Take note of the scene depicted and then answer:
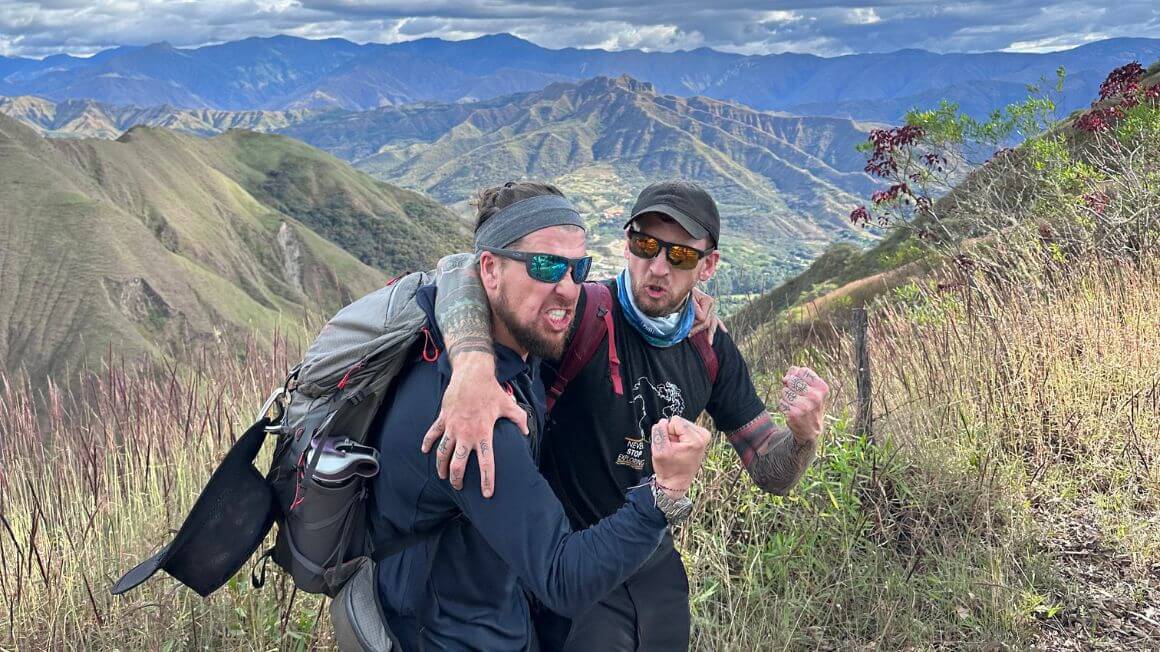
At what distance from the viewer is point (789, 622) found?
329 centimetres

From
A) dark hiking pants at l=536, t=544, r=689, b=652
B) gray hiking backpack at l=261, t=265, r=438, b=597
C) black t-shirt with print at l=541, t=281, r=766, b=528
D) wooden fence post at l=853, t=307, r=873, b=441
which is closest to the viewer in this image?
gray hiking backpack at l=261, t=265, r=438, b=597

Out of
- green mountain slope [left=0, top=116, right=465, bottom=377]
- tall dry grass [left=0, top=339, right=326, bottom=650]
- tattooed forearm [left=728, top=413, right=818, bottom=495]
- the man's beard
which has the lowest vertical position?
green mountain slope [left=0, top=116, right=465, bottom=377]

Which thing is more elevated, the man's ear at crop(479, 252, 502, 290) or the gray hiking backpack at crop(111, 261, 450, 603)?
the man's ear at crop(479, 252, 502, 290)

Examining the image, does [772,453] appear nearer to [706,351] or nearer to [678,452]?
[706,351]

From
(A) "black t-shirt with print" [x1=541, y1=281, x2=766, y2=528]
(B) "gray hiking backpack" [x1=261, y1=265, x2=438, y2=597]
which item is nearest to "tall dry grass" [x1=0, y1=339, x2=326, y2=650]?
(B) "gray hiking backpack" [x1=261, y1=265, x2=438, y2=597]

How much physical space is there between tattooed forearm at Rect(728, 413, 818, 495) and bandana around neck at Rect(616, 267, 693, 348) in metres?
0.44

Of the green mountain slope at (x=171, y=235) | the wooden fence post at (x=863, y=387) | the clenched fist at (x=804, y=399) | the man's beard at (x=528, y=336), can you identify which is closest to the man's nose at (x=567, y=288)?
the man's beard at (x=528, y=336)

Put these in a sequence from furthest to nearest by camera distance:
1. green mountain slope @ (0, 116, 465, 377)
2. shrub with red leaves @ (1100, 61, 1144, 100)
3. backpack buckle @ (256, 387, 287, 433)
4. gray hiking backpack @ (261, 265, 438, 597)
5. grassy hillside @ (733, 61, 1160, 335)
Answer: green mountain slope @ (0, 116, 465, 377) → shrub with red leaves @ (1100, 61, 1144, 100) → grassy hillside @ (733, 61, 1160, 335) → backpack buckle @ (256, 387, 287, 433) → gray hiking backpack @ (261, 265, 438, 597)

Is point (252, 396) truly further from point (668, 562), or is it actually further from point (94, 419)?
point (668, 562)

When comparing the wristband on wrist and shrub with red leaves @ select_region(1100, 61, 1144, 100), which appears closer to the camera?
the wristband on wrist

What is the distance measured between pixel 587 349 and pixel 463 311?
0.62 meters

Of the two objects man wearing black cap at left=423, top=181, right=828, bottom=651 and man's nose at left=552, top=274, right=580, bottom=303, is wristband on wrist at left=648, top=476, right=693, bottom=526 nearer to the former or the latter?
man's nose at left=552, top=274, right=580, bottom=303

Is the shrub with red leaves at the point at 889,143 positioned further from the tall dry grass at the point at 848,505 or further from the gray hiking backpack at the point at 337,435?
the gray hiking backpack at the point at 337,435

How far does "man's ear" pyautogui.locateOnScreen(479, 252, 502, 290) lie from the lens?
2.27m
